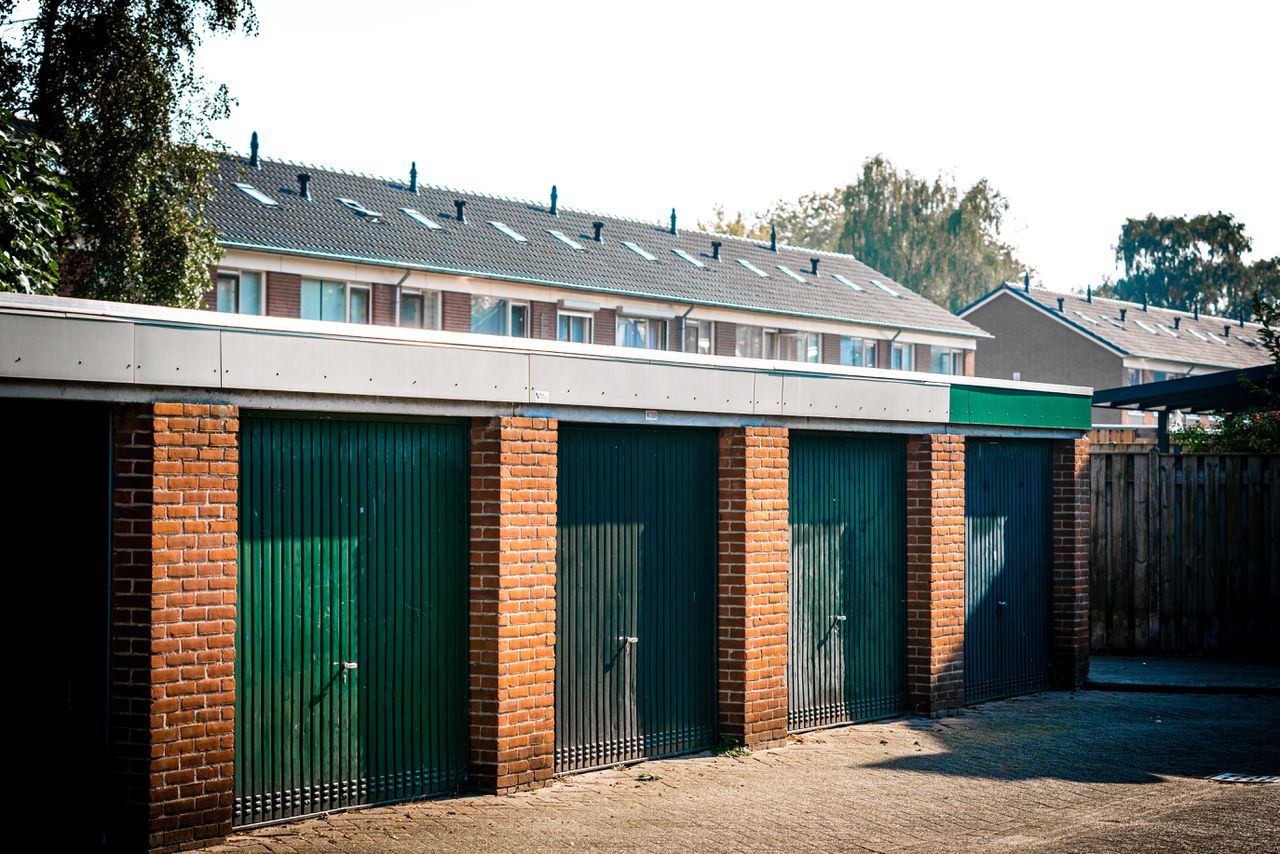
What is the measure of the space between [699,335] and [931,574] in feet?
92.6

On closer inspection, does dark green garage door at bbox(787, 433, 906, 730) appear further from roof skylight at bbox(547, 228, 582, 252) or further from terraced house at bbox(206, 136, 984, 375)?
roof skylight at bbox(547, 228, 582, 252)

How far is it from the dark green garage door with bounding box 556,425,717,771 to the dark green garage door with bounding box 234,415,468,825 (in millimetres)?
911

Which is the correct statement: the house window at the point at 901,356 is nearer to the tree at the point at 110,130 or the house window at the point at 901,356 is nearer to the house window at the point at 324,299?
the house window at the point at 324,299

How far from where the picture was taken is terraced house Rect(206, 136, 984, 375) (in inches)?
1255

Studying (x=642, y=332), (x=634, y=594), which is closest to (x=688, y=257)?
(x=642, y=332)

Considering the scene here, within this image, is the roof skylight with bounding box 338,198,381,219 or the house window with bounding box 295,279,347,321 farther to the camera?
the roof skylight with bounding box 338,198,381,219

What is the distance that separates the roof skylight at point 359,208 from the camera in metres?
35.2

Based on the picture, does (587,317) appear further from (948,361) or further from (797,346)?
(948,361)

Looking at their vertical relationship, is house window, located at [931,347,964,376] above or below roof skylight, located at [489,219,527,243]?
below

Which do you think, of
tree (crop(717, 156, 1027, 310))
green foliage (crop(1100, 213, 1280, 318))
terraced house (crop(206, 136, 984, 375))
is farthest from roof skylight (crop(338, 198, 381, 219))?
green foliage (crop(1100, 213, 1280, 318))

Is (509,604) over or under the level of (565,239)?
under

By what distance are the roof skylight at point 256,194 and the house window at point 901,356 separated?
21.6 meters

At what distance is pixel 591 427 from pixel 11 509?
3.99m

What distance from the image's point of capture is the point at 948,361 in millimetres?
48594
